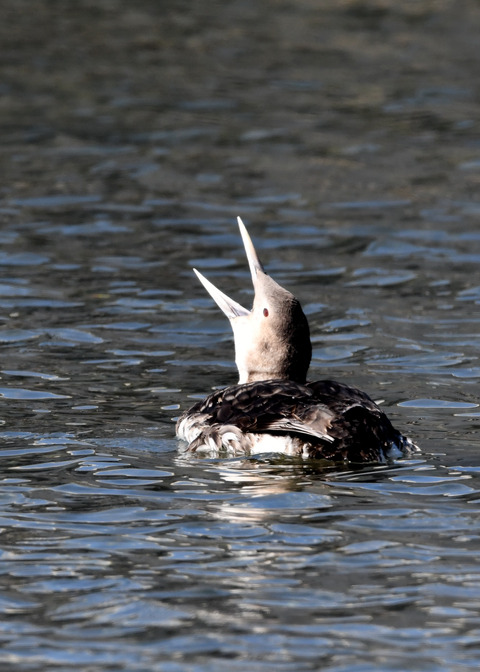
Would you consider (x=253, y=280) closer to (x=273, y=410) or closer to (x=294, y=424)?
(x=273, y=410)

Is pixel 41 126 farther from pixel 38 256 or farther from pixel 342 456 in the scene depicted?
pixel 342 456

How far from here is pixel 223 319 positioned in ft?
40.1

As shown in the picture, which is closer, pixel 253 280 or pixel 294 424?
pixel 294 424

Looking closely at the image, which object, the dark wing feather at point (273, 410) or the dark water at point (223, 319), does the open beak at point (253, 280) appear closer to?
the dark water at point (223, 319)

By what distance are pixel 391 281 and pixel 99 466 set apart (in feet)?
19.5

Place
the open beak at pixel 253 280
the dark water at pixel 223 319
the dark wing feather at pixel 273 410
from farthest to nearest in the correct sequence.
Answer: the open beak at pixel 253 280, the dark wing feather at pixel 273 410, the dark water at pixel 223 319

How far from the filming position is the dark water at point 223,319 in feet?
19.0

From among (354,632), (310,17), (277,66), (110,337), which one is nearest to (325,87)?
(277,66)

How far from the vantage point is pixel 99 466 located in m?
7.90

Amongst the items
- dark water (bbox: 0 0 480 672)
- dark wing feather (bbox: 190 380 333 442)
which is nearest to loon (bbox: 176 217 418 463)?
dark wing feather (bbox: 190 380 333 442)

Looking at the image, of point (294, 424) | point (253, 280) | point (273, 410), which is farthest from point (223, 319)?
point (294, 424)

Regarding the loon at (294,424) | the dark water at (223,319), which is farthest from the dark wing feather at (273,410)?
the dark water at (223,319)

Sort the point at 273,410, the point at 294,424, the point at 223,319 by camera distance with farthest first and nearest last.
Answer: the point at 223,319
the point at 273,410
the point at 294,424

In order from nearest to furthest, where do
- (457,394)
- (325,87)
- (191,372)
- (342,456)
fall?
(342,456) < (457,394) < (191,372) < (325,87)
